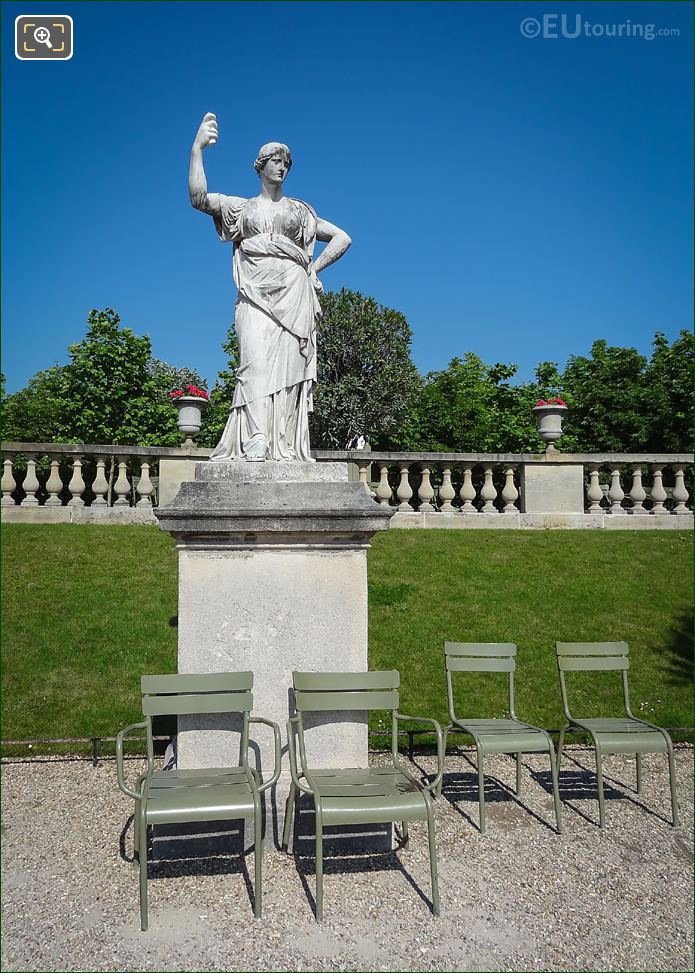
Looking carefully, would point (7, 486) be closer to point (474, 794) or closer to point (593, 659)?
point (474, 794)

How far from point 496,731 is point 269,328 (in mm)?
3246

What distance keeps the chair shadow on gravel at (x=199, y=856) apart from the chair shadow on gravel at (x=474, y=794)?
1566 mm

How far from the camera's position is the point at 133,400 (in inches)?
979

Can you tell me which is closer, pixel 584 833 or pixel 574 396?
pixel 584 833

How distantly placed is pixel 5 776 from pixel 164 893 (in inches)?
90.2

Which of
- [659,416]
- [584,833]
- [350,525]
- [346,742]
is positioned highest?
[659,416]

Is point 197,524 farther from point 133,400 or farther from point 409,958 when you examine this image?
point 133,400

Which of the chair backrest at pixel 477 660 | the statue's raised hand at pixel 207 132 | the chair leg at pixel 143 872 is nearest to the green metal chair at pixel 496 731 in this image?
the chair backrest at pixel 477 660

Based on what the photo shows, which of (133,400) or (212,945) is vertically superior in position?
(133,400)

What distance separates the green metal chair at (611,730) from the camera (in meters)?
4.53

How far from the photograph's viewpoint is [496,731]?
467 cm

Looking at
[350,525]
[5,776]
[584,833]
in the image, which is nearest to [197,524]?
[350,525]

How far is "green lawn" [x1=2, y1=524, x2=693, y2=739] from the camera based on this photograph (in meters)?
6.38

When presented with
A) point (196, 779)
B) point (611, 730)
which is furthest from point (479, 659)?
point (196, 779)
